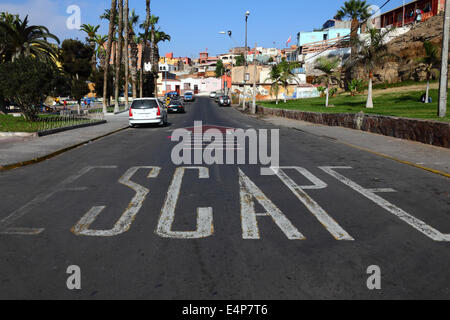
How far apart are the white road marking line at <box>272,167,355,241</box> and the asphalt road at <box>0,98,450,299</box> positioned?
0.07 ft

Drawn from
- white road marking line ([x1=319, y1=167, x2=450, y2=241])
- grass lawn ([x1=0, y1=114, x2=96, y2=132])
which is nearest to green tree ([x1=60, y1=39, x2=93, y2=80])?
grass lawn ([x1=0, y1=114, x2=96, y2=132])

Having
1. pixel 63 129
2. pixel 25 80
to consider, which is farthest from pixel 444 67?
pixel 25 80

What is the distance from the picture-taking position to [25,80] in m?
22.0

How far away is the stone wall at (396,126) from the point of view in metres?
13.5

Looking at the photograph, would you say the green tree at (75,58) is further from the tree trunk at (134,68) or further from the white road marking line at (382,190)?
the white road marking line at (382,190)

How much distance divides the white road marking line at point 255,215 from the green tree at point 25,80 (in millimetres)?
18210

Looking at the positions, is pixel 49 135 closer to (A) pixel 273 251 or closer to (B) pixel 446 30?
(A) pixel 273 251

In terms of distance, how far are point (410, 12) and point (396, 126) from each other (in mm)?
53522

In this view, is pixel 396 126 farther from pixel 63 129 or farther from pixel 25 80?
pixel 25 80

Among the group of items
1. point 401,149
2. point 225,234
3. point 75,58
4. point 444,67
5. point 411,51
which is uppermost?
point 411,51

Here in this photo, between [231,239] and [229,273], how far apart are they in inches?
37.7
